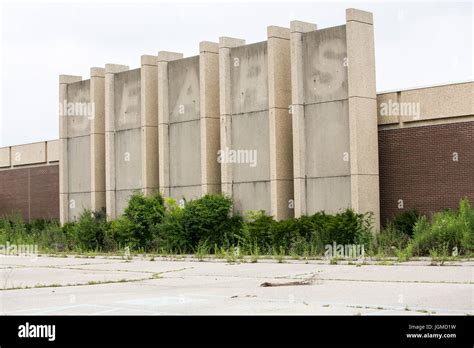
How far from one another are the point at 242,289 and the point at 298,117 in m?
14.7

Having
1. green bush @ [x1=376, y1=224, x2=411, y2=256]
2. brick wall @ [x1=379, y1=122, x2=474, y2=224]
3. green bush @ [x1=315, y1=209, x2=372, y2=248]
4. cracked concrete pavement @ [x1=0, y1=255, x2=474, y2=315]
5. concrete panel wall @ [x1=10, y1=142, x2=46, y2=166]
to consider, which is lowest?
cracked concrete pavement @ [x1=0, y1=255, x2=474, y2=315]

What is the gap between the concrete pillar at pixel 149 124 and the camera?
33.4m

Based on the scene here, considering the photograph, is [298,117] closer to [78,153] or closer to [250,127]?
[250,127]

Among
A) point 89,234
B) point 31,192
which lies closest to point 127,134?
point 89,234

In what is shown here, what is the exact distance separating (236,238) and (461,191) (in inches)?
300

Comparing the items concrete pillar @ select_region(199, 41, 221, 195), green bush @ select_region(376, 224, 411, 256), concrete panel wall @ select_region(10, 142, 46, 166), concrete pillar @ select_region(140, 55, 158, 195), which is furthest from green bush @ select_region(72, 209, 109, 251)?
concrete panel wall @ select_region(10, 142, 46, 166)

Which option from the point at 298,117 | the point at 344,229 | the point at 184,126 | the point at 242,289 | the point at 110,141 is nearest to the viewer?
the point at 242,289

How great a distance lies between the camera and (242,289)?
13719 millimetres

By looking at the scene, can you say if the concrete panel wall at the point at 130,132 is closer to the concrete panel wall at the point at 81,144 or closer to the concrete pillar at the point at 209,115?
the concrete panel wall at the point at 81,144

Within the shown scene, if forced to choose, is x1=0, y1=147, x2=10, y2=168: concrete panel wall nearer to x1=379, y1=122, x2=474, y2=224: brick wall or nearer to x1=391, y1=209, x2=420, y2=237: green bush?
x1=379, y1=122, x2=474, y2=224: brick wall

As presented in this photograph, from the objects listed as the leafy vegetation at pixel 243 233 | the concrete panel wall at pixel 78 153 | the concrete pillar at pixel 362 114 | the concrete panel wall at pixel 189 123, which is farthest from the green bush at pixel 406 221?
the concrete panel wall at pixel 78 153

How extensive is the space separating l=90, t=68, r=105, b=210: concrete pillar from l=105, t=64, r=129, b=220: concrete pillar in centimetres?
111

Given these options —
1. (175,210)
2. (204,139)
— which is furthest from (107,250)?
(204,139)

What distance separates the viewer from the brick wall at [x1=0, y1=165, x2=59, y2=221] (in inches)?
1642
